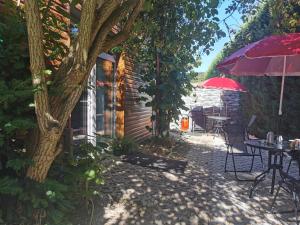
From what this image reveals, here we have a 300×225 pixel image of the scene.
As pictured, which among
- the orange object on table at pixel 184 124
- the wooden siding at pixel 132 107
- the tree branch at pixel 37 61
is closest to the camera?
the tree branch at pixel 37 61

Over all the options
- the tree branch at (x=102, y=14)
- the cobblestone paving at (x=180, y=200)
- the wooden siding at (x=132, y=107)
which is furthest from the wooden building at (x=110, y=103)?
the tree branch at (x=102, y=14)

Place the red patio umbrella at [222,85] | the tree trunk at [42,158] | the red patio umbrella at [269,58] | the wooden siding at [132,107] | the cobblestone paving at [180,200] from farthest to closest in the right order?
1. the red patio umbrella at [222,85]
2. the wooden siding at [132,107]
3. the red patio umbrella at [269,58]
4. the cobblestone paving at [180,200]
5. the tree trunk at [42,158]

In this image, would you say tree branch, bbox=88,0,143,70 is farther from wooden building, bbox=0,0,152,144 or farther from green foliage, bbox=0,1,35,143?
wooden building, bbox=0,0,152,144

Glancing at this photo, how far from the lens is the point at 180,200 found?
175 inches

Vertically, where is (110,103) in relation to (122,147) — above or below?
above

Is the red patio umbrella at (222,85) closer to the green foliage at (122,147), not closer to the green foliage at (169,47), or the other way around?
the green foliage at (169,47)

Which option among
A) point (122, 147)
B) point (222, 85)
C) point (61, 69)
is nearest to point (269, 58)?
point (122, 147)

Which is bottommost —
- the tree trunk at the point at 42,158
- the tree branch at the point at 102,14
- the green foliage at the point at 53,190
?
the green foliage at the point at 53,190

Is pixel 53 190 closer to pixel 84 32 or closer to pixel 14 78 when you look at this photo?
pixel 14 78

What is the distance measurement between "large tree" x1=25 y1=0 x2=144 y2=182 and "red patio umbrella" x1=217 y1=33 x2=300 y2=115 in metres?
1.93

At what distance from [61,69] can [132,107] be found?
21.6ft

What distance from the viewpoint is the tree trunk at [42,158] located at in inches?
114

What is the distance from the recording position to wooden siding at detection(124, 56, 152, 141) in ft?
29.4

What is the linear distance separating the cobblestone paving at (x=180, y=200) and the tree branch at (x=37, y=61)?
1.54 meters
